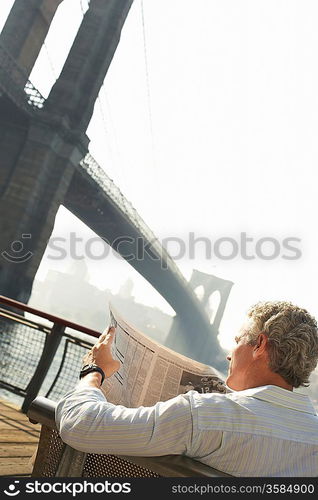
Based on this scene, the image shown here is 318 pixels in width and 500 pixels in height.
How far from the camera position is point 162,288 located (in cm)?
2672

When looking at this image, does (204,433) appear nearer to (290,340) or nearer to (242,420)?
(242,420)

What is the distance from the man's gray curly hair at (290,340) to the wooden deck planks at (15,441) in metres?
1.11

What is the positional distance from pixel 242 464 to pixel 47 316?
2.66 meters

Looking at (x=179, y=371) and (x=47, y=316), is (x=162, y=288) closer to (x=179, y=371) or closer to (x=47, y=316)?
(x=47, y=316)

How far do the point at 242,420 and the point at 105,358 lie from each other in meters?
0.33

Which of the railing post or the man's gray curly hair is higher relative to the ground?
the man's gray curly hair

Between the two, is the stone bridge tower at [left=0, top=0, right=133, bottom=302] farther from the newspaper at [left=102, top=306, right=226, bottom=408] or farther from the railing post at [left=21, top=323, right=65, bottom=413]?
the newspaper at [left=102, top=306, right=226, bottom=408]

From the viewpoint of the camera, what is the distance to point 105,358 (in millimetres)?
985

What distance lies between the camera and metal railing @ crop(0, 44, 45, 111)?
46.1 feet

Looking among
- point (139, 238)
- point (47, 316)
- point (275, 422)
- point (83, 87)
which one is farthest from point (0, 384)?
point (139, 238)

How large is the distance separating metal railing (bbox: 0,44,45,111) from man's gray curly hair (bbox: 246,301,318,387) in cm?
1466

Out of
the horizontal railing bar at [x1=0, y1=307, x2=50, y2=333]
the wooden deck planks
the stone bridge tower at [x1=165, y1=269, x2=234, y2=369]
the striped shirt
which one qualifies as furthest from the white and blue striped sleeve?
the stone bridge tower at [x1=165, y1=269, x2=234, y2=369]
